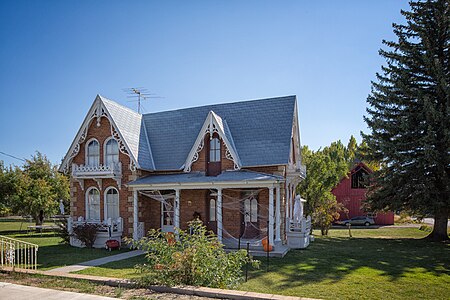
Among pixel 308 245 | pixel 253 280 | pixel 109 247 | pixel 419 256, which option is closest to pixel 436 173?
pixel 419 256

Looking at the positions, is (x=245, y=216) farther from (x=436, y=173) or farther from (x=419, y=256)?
(x=436, y=173)

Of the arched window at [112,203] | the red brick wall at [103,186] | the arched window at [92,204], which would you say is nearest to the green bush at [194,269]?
the red brick wall at [103,186]

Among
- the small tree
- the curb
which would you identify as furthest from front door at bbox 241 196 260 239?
the small tree

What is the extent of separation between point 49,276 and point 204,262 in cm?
488

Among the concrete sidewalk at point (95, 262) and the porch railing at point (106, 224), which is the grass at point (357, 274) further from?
the porch railing at point (106, 224)

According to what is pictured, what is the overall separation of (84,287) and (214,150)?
1160 centimetres

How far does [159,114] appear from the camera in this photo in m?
23.1

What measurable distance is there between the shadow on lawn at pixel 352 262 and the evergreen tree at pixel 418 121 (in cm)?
330

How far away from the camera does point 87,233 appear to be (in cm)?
1791

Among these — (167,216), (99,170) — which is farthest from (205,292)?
(99,170)

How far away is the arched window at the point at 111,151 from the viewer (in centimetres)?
1978

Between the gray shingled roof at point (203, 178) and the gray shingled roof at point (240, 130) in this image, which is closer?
the gray shingled roof at point (203, 178)

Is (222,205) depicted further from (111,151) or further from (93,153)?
(93,153)

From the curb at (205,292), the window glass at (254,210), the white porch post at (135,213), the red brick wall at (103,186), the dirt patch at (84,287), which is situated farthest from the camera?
the red brick wall at (103,186)
